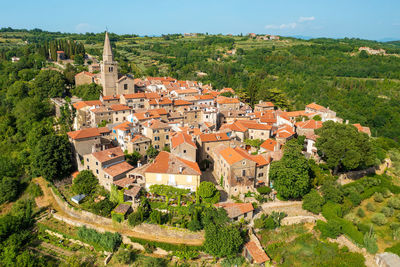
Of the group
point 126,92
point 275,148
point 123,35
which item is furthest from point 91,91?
point 123,35

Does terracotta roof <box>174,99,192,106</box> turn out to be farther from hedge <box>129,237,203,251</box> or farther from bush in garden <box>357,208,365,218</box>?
bush in garden <box>357,208,365,218</box>

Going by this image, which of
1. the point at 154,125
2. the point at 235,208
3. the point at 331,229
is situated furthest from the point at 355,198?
the point at 154,125

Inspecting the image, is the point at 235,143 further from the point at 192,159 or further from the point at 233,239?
the point at 233,239

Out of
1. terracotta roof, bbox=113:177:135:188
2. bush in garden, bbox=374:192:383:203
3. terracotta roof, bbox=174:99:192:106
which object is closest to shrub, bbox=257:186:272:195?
terracotta roof, bbox=113:177:135:188

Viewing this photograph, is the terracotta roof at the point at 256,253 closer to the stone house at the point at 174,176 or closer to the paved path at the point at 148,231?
the paved path at the point at 148,231

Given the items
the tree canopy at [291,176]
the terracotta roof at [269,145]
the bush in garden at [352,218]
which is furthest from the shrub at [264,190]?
the bush in garden at [352,218]

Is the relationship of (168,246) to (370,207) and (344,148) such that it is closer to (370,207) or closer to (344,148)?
(344,148)

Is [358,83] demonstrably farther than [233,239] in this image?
Yes
